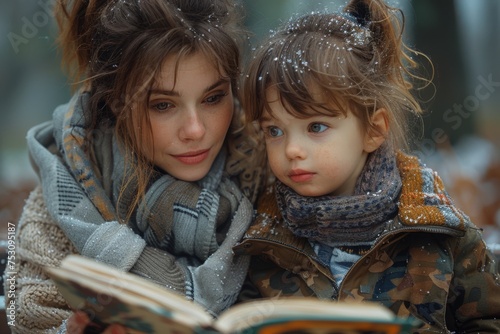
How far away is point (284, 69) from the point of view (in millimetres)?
Result: 2092

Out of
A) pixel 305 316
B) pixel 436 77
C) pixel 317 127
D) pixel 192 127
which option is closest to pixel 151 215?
pixel 192 127

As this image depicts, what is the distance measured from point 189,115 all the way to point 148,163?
214 mm

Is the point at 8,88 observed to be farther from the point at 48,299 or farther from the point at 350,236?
the point at 350,236

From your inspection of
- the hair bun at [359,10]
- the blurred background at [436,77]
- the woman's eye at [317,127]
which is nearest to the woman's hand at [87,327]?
the woman's eye at [317,127]

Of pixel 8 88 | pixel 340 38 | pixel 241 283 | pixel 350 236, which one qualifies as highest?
pixel 340 38

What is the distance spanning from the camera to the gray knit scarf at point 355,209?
2080 millimetres

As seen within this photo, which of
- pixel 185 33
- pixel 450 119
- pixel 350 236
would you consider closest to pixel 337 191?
pixel 350 236

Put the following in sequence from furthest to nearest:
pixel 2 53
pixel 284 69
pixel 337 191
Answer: pixel 2 53
pixel 337 191
pixel 284 69

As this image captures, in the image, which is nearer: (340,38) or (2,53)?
(340,38)

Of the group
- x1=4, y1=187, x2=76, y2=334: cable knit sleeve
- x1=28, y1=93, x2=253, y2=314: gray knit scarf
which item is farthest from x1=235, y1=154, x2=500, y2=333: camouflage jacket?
x1=4, y1=187, x2=76, y2=334: cable knit sleeve

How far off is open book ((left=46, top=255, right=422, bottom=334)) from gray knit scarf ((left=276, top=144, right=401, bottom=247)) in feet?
1.88

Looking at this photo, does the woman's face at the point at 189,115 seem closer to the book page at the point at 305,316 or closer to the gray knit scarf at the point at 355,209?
the gray knit scarf at the point at 355,209

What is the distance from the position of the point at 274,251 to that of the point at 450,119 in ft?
9.53

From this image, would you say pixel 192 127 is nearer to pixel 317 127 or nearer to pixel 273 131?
pixel 273 131
